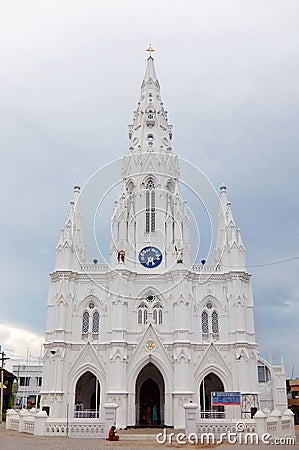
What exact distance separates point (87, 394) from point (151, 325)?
968 centimetres

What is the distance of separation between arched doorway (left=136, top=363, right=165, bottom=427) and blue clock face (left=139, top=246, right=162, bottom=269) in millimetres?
9044

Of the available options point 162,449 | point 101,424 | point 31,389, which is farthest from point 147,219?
point 31,389

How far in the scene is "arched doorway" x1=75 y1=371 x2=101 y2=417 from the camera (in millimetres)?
38431

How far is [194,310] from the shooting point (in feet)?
131

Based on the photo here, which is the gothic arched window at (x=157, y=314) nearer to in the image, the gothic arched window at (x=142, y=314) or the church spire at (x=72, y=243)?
the gothic arched window at (x=142, y=314)

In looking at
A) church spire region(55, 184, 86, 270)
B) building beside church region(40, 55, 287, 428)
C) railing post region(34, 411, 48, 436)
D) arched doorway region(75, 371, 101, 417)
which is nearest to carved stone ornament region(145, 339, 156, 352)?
building beside church region(40, 55, 287, 428)

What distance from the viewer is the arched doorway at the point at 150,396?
129 ft

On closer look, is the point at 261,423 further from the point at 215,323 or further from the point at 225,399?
the point at 215,323

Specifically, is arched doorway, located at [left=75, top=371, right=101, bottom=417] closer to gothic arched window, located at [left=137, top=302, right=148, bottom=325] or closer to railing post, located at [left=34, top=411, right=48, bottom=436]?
gothic arched window, located at [left=137, top=302, right=148, bottom=325]

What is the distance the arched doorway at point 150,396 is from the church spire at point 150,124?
2261 centimetres

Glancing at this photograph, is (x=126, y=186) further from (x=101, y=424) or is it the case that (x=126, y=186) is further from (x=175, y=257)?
(x=101, y=424)

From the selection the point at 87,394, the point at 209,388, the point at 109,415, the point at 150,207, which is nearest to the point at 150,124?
the point at 150,207

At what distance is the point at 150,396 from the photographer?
4191 cm

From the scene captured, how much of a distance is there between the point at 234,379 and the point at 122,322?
10.3 metres
